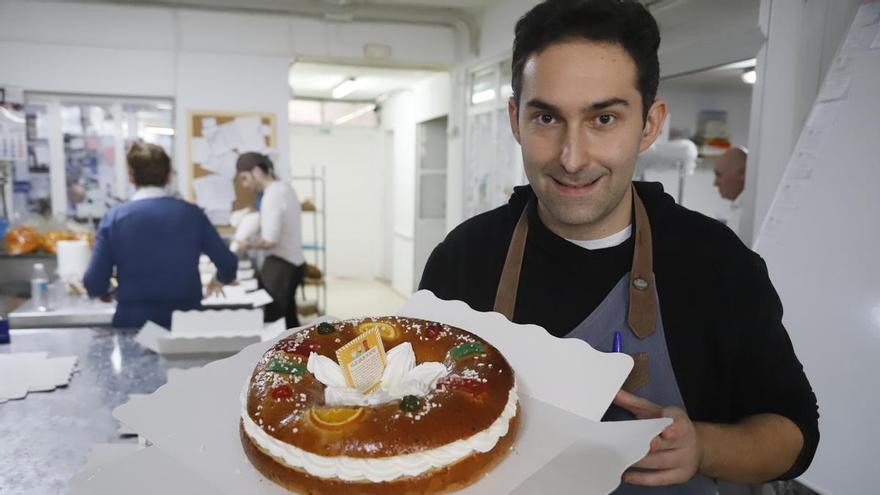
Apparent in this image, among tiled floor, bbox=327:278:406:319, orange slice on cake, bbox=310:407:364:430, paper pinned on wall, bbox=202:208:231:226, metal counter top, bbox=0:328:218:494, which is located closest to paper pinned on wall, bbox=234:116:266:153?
paper pinned on wall, bbox=202:208:231:226

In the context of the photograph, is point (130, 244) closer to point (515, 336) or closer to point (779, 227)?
point (515, 336)

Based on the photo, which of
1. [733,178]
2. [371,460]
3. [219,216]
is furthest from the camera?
[219,216]

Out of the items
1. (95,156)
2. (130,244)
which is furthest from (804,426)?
(95,156)

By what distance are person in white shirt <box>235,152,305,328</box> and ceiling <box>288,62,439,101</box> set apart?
2.25 m

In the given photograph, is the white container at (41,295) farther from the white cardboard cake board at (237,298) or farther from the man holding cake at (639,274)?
the man holding cake at (639,274)

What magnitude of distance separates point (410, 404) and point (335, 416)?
12cm

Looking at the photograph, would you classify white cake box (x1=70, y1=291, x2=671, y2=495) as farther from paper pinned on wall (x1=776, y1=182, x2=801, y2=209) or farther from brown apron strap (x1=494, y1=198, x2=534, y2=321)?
paper pinned on wall (x1=776, y1=182, x2=801, y2=209)

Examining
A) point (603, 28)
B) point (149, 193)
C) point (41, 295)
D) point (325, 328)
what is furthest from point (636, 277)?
point (41, 295)

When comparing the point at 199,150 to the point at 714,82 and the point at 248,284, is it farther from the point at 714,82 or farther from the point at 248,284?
the point at 714,82

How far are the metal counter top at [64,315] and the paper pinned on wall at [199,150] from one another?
2.16m

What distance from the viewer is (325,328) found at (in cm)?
125

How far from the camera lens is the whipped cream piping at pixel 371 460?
Answer: 35.3 inches

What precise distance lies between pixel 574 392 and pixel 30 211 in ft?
17.9

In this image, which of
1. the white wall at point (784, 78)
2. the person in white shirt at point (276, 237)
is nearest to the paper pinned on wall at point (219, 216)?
the person in white shirt at point (276, 237)
